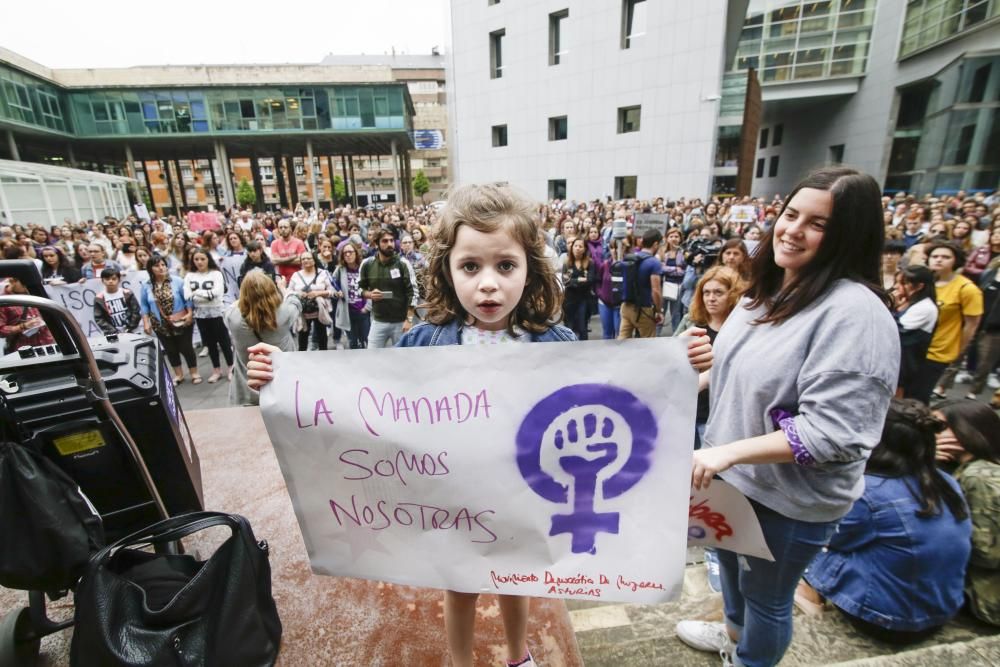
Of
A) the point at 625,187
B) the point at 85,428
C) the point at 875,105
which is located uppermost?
the point at 875,105

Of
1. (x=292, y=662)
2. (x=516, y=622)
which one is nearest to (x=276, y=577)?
(x=292, y=662)

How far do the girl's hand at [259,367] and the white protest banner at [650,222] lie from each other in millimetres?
7438

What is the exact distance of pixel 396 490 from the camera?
1386 mm

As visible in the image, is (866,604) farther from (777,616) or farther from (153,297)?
(153,297)

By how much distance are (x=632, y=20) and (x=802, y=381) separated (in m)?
24.6

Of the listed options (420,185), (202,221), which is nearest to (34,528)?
(202,221)

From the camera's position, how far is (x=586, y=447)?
1312 mm

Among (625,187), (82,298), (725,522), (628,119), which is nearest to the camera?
(725,522)

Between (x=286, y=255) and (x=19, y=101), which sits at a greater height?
(x=19, y=101)

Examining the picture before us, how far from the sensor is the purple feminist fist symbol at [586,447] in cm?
129

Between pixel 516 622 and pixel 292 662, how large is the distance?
0.90 m

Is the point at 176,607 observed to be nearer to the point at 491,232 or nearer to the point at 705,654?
the point at 491,232

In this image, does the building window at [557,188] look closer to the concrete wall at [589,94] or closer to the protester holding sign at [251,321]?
the concrete wall at [589,94]

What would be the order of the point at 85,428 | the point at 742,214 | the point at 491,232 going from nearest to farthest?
1. the point at 491,232
2. the point at 85,428
3. the point at 742,214
